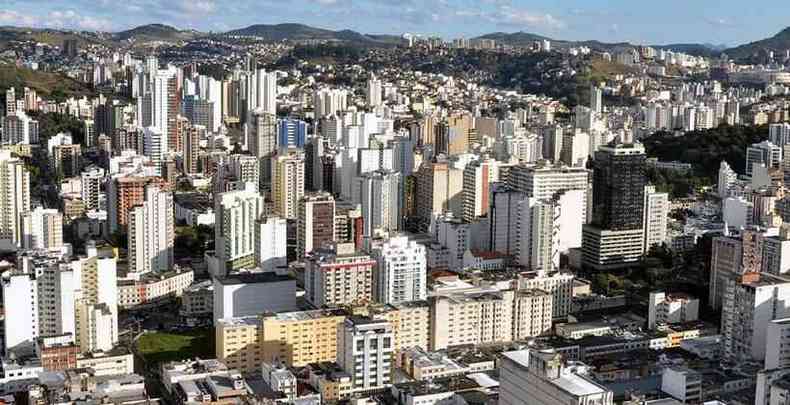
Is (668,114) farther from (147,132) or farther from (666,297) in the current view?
(666,297)

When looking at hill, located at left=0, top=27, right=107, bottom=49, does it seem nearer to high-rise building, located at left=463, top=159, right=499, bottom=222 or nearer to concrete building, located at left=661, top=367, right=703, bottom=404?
high-rise building, located at left=463, top=159, right=499, bottom=222

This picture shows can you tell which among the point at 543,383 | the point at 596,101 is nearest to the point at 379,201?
the point at 543,383

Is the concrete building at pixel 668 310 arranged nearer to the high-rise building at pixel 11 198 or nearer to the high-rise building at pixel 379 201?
the high-rise building at pixel 379 201

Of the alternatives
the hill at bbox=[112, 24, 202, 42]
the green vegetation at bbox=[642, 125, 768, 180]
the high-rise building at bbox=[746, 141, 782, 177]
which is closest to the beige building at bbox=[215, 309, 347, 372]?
the high-rise building at bbox=[746, 141, 782, 177]

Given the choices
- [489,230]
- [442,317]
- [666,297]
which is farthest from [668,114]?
[442,317]

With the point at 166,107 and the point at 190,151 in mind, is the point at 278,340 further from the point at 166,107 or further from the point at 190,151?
the point at 166,107
